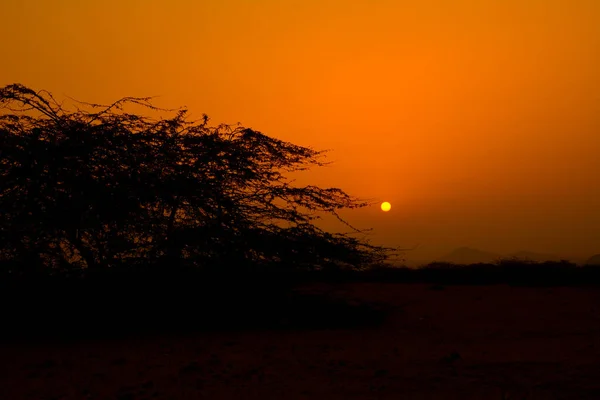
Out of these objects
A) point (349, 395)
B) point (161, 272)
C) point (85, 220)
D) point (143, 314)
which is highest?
point (85, 220)

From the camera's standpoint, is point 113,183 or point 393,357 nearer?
point 393,357

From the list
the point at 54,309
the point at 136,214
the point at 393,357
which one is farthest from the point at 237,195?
the point at 393,357

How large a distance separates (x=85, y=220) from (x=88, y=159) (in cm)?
84

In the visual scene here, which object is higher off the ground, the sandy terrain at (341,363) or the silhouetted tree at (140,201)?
the silhouetted tree at (140,201)

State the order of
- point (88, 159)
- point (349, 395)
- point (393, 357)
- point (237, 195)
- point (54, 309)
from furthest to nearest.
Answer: point (237, 195) < point (88, 159) < point (54, 309) < point (393, 357) < point (349, 395)

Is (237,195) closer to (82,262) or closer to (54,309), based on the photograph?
(82,262)

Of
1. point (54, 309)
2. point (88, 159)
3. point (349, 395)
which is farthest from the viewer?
point (88, 159)

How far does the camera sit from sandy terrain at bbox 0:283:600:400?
4.12 metres

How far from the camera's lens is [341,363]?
483cm

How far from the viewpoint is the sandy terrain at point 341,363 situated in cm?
412

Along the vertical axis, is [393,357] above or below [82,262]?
below

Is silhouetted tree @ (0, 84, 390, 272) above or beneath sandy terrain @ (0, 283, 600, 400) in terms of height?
above

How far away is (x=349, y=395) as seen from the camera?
4012 mm

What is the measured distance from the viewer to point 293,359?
5.00m
